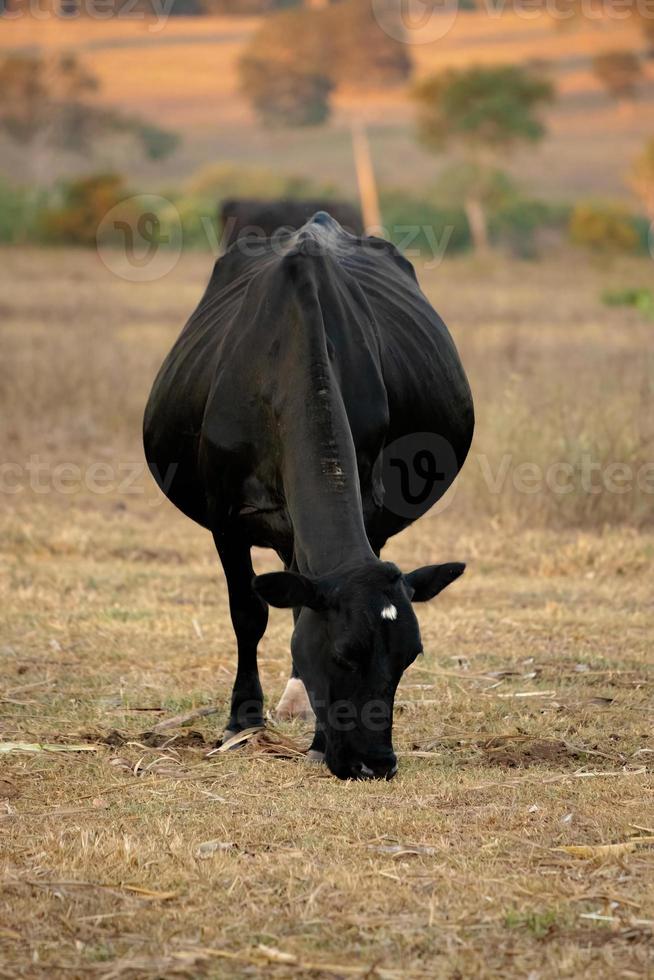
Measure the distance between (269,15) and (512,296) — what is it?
259 ft

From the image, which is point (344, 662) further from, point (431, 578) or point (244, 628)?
point (244, 628)

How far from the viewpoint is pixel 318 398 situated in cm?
560

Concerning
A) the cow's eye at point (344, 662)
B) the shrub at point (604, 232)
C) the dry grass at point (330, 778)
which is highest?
the shrub at point (604, 232)

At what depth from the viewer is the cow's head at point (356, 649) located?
5.02m

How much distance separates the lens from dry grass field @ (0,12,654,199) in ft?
295

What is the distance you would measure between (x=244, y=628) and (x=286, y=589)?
1641 mm

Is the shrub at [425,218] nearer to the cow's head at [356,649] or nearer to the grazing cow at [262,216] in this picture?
the grazing cow at [262,216]

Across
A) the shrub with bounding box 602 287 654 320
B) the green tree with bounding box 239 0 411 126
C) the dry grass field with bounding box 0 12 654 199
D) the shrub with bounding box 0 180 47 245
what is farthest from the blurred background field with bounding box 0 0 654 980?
the green tree with bounding box 239 0 411 126

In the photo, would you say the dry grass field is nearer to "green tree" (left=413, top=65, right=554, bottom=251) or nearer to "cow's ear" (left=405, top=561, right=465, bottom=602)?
"green tree" (left=413, top=65, right=554, bottom=251)

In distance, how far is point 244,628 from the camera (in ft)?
21.7

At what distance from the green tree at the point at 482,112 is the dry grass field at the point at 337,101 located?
17395mm

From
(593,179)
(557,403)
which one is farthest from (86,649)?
(593,179)

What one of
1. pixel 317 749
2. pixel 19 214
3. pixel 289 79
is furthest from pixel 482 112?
pixel 317 749

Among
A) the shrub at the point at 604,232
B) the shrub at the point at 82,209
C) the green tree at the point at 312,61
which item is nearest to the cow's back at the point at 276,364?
the shrub at the point at 82,209
